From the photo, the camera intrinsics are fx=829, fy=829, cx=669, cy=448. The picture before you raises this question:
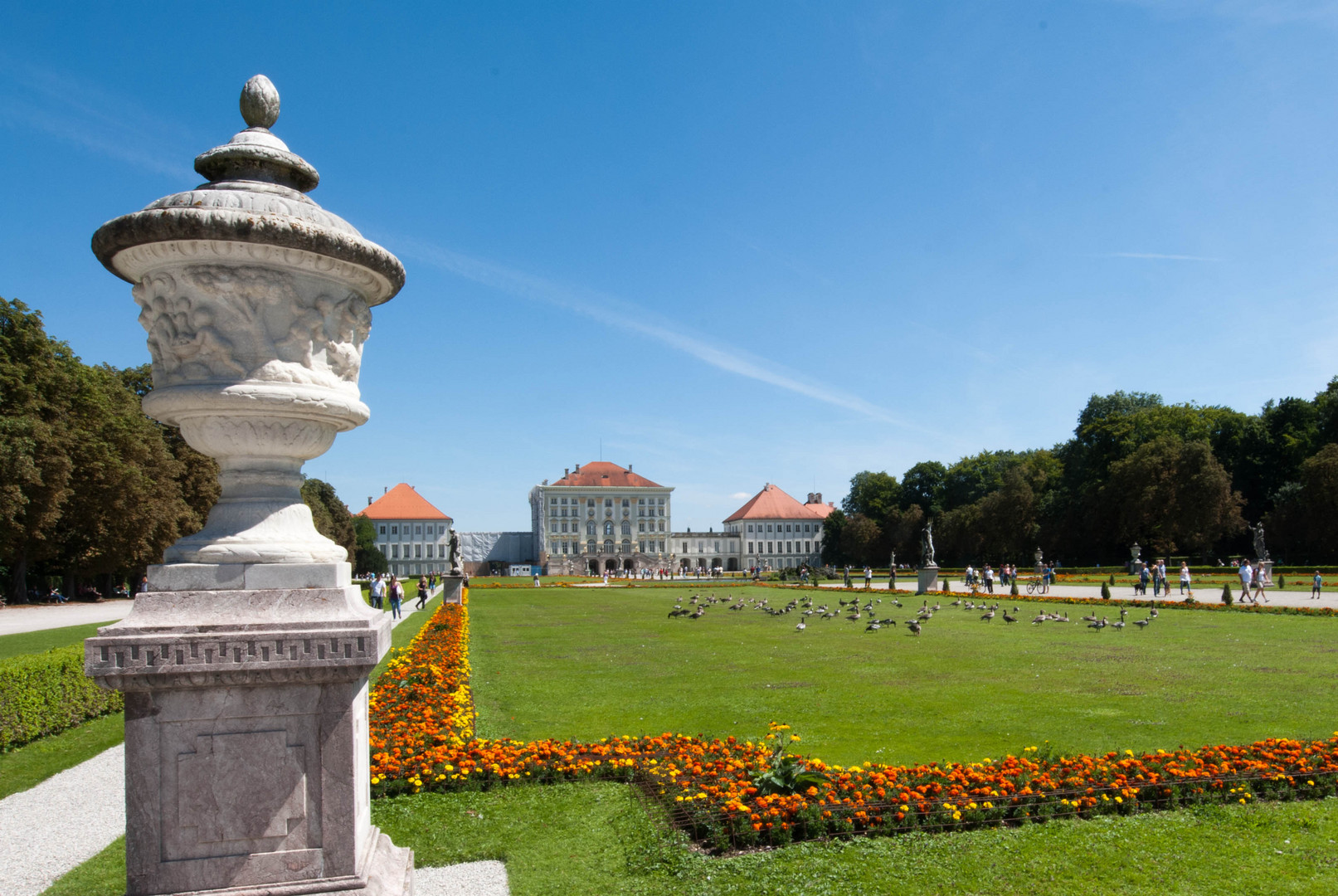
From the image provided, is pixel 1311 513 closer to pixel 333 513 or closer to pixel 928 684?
pixel 928 684

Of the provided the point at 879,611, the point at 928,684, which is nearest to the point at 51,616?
the point at 879,611

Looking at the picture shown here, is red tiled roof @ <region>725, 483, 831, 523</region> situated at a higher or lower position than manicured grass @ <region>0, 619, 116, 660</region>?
higher

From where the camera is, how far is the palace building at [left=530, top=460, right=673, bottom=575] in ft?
341

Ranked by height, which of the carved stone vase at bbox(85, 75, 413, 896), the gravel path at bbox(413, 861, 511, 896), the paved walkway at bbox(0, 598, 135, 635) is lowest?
the paved walkway at bbox(0, 598, 135, 635)

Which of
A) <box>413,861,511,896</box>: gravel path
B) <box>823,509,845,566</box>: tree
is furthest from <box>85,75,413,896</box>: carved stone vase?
<box>823,509,845,566</box>: tree

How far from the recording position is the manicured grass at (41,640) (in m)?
15.5

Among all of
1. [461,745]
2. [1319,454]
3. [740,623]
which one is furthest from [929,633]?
[1319,454]

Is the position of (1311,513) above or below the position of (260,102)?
below

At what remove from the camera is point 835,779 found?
20.7 ft

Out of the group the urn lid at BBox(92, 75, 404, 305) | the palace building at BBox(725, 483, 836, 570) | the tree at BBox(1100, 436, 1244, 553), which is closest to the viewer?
the urn lid at BBox(92, 75, 404, 305)

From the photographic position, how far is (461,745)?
7.65m

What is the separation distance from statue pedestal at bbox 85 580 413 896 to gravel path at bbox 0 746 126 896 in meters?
3.46

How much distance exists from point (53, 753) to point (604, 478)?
97.5 m

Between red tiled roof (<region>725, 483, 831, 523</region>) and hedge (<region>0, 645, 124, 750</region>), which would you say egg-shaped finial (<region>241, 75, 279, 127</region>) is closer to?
hedge (<region>0, 645, 124, 750</region>)
